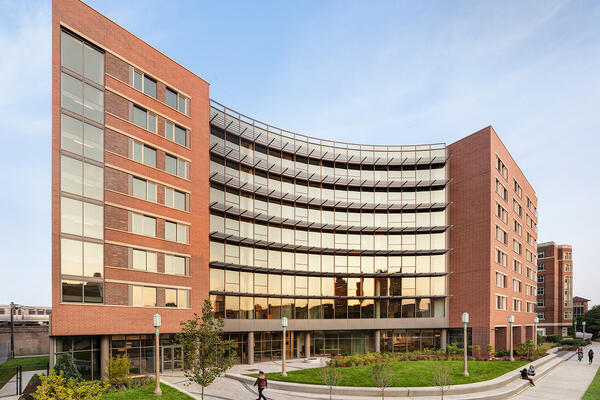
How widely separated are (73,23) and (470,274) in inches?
1631

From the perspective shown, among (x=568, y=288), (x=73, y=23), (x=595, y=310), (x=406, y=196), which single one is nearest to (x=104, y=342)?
(x=73, y=23)

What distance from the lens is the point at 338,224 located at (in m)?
46.4

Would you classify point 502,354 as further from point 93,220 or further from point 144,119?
point 144,119

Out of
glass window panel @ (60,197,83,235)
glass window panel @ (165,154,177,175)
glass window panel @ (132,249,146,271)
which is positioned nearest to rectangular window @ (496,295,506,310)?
glass window panel @ (165,154,177,175)

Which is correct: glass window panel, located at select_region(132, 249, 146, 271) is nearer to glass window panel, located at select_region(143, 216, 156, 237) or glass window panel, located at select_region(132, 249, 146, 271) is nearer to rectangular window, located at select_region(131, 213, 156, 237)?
rectangular window, located at select_region(131, 213, 156, 237)

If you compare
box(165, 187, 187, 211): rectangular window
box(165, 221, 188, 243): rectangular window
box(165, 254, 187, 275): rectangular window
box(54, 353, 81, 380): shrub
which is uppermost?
box(165, 187, 187, 211): rectangular window

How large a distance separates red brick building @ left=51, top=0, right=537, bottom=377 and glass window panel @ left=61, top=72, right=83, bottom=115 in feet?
0.25

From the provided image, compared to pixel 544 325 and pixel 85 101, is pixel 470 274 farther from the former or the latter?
pixel 544 325

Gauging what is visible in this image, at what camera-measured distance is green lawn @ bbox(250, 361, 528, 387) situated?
2497 cm

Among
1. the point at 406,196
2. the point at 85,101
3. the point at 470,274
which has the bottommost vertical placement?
the point at 470,274

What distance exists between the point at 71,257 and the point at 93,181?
4.91 meters

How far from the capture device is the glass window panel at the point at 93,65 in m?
27.4

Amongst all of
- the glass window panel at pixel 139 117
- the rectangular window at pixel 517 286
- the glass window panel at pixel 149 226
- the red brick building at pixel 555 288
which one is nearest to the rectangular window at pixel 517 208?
the rectangular window at pixel 517 286

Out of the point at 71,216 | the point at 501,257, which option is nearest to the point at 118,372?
the point at 71,216
